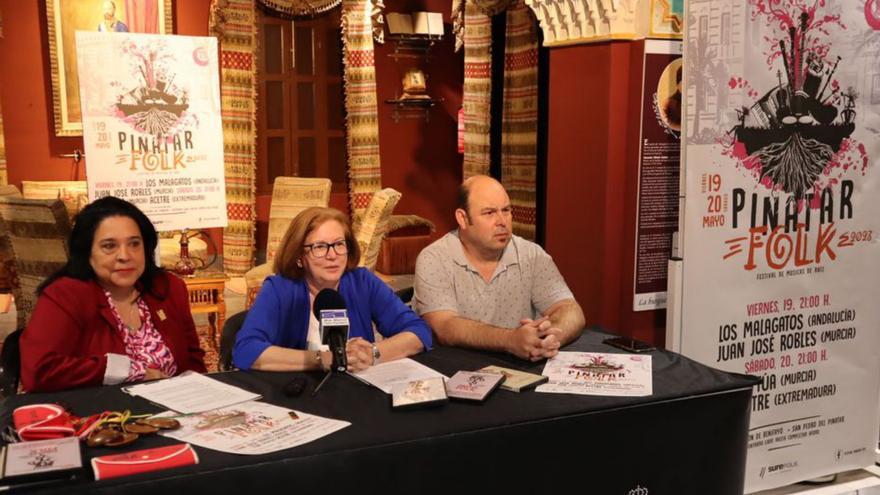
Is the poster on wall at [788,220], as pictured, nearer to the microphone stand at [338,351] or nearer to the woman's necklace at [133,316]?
the microphone stand at [338,351]

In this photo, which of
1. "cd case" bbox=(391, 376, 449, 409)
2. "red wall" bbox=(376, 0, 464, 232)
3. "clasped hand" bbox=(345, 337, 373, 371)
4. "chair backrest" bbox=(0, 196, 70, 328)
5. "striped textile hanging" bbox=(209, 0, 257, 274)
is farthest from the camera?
"red wall" bbox=(376, 0, 464, 232)

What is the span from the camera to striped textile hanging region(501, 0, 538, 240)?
19.8 feet

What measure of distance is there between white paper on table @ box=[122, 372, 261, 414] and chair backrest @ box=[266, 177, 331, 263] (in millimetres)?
3596

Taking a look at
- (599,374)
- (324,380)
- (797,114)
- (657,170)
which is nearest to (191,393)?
(324,380)

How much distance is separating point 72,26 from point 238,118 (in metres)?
1.63

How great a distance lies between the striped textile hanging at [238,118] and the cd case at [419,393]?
194 inches

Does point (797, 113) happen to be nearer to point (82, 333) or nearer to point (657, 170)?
point (657, 170)

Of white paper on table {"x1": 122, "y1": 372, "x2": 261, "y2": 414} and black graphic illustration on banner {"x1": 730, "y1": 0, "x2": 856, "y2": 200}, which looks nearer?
white paper on table {"x1": 122, "y1": 372, "x2": 261, "y2": 414}

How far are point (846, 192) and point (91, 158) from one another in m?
3.46

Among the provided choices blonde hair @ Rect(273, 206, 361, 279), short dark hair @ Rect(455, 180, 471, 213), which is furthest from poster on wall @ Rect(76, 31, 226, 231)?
short dark hair @ Rect(455, 180, 471, 213)

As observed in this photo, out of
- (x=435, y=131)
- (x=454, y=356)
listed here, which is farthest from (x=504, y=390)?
(x=435, y=131)

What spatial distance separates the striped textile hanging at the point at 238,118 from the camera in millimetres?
6496

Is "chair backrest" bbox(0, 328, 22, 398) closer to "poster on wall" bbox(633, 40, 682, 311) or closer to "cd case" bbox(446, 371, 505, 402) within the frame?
"cd case" bbox(446, 371, 505, 402)

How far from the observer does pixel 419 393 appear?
1.99 metres
